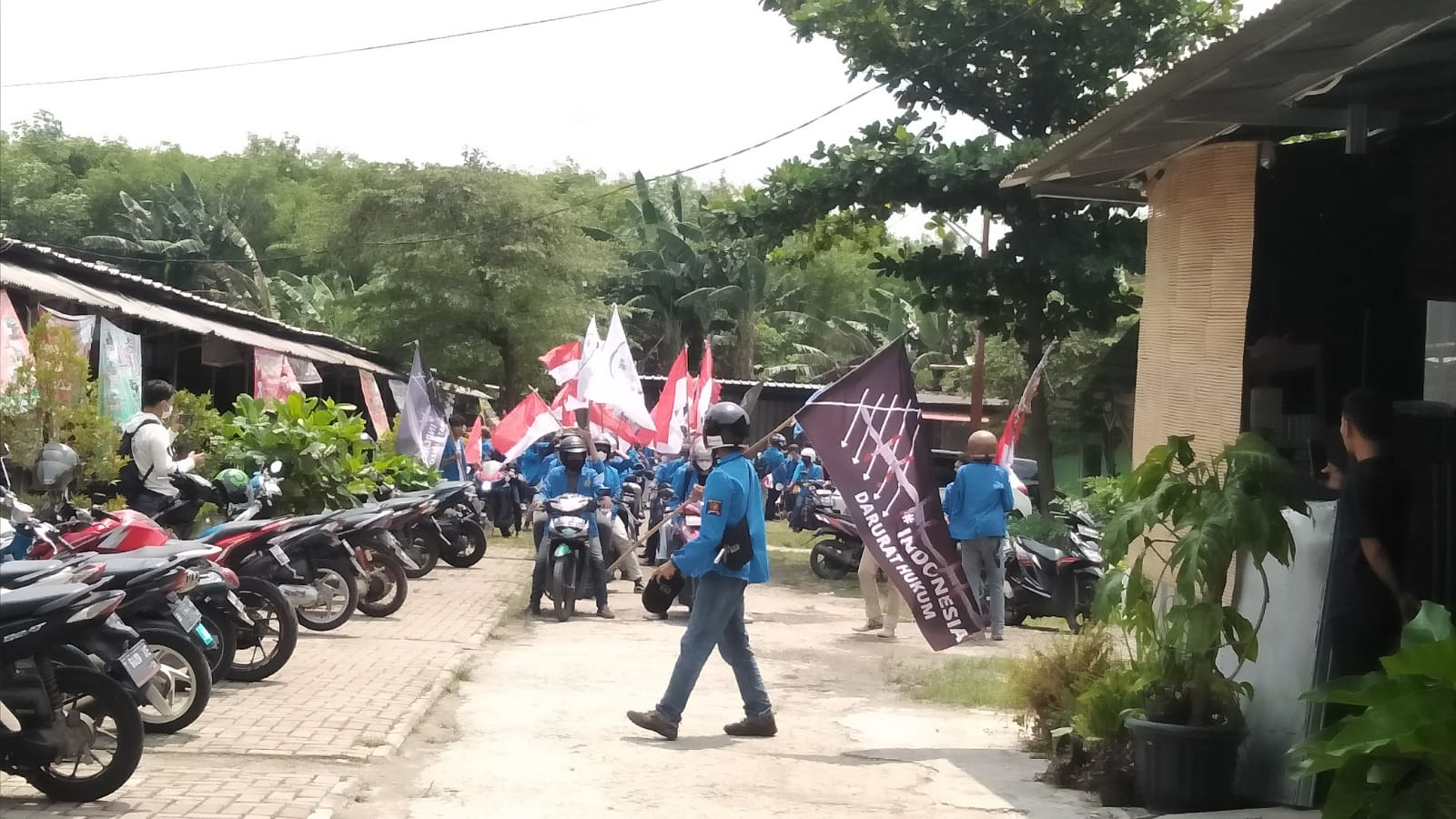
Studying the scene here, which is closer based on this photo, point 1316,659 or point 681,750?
point 1316,659

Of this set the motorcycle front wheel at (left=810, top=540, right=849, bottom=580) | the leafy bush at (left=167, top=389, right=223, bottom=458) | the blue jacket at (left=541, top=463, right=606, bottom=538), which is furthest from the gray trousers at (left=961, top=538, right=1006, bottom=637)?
the leafy bush at (left=167, top=389, right=223, bottom=458)

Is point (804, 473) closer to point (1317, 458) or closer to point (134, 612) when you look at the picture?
point (1317, 458)

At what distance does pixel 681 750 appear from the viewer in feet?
25.3

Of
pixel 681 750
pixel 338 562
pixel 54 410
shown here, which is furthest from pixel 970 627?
pixel 54 410

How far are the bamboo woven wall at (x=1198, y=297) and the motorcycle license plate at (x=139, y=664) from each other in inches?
193

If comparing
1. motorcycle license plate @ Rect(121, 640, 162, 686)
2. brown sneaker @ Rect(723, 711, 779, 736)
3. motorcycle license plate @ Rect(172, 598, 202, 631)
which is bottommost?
brown sneaker @ Rect(723, 711, 779, 736)

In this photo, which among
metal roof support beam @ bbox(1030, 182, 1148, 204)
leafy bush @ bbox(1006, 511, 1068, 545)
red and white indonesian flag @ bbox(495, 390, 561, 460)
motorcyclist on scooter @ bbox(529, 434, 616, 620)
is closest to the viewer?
metal roof support beam @ bbox(1030, 182, 1148, 204)

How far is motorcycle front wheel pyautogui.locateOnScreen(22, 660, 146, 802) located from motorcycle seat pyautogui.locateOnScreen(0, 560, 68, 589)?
1.35 ft

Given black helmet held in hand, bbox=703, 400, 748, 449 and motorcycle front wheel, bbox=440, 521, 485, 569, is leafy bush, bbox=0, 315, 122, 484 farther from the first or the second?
motorcycle front wheel, bbox=440, 521, 485, 569

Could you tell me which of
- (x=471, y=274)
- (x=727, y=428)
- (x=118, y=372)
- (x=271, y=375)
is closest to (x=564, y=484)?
(x=118, y=372)

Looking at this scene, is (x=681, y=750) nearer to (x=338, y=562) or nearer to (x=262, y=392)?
(x=338, y=562)

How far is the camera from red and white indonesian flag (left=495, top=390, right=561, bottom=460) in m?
19.2

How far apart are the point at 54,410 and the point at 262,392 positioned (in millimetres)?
8862

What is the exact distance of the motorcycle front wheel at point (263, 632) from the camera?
29.3 ft
